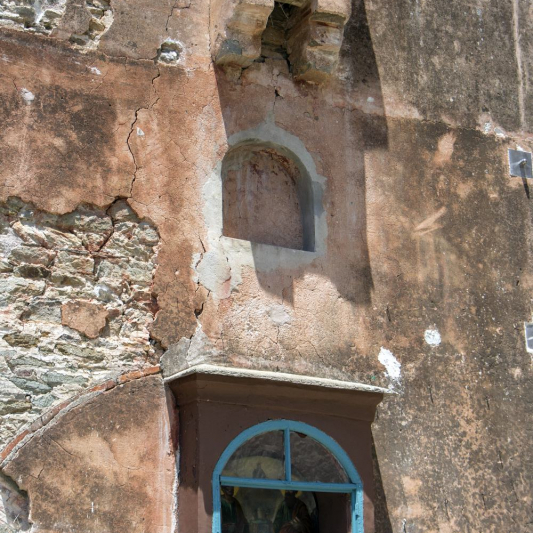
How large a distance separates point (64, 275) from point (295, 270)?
157cm

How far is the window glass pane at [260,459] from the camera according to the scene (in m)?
6.48

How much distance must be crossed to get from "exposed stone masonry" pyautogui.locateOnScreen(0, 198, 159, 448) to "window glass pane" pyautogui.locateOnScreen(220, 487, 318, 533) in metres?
1.00

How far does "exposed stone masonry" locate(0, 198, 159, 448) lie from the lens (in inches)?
248

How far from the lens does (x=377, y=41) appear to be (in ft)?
26.6

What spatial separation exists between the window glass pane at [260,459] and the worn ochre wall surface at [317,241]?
1.35 ft

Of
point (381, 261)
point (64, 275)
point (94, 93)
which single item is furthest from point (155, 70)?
point (381, 261)

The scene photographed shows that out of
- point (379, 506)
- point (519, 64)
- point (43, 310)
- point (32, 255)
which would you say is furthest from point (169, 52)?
point (379, 506)

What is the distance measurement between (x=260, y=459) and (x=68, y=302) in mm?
1502

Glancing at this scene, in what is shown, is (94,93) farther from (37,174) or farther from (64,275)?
(64,275)

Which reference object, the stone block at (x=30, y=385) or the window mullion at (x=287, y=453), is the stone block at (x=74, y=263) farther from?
the window mullion at (x=287, y=453)

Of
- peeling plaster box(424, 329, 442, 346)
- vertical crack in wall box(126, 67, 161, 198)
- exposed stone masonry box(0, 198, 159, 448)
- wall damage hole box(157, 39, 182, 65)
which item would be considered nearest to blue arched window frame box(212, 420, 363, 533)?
exposed stone masonry box(0, 198, 159, 448)

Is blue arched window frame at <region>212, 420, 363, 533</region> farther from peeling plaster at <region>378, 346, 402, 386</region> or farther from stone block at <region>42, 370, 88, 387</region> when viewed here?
stone block at <region>42, 370, 88, 387</region>

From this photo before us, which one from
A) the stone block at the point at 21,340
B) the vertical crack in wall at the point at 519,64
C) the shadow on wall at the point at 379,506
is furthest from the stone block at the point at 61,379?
the vertical crack in wall at the point at 519,64

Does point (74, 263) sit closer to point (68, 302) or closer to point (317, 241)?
point (68, 302)
